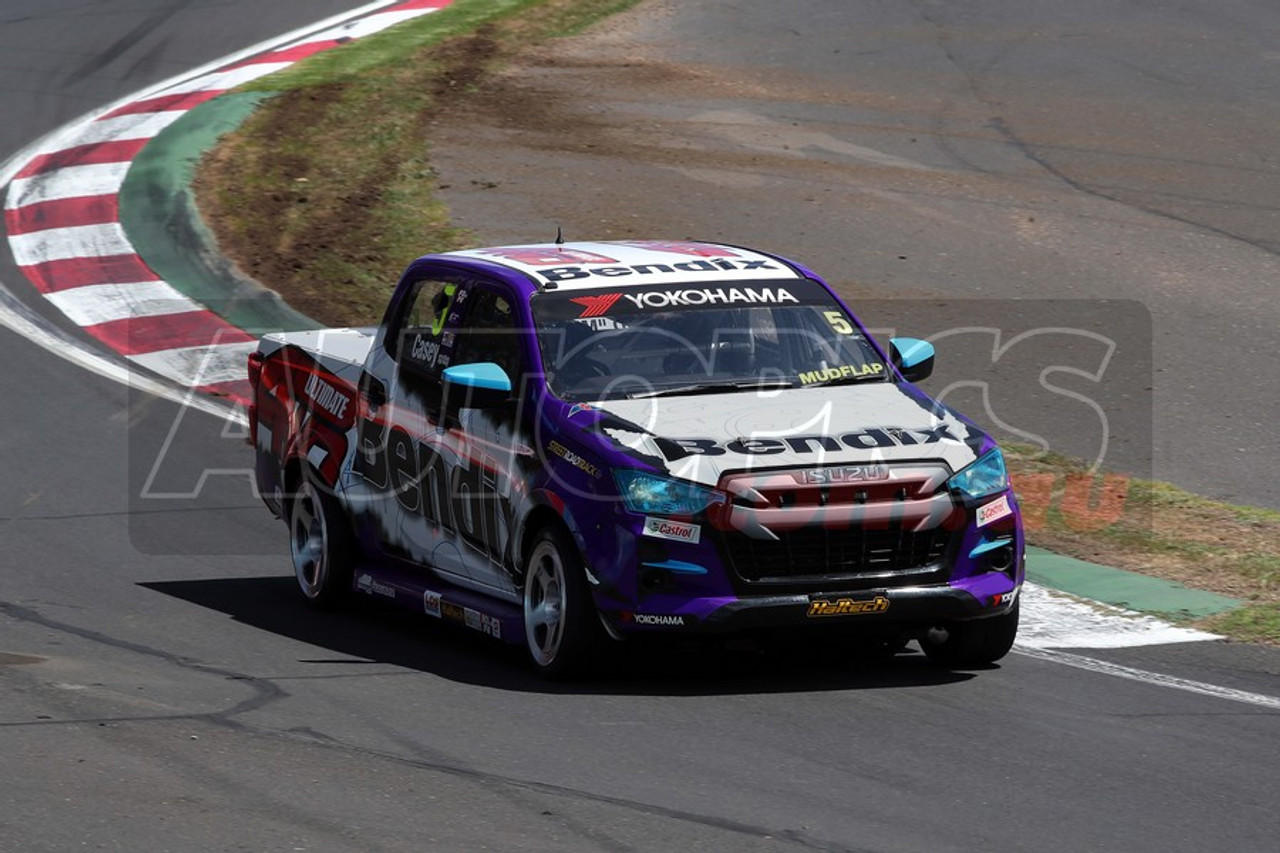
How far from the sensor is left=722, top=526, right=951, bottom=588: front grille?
304 inches

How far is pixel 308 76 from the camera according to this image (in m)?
22.0

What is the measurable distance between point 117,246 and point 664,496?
35.6 feet

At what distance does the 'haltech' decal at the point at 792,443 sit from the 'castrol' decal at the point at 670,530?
26 cm

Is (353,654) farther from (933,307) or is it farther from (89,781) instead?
(933,307)

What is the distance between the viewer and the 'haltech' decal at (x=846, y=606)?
7.75 m

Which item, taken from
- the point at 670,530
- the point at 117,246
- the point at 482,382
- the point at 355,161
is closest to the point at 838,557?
the point at 670,530

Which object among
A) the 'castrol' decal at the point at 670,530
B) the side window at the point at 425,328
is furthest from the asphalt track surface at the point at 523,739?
the side window at the point at 425,328

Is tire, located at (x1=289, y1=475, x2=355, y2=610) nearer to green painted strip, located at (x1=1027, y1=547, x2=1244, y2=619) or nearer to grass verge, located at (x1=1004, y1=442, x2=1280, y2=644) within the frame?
green painted strip, located at (x1=1027, y1=547, x2=1244, y2=619)

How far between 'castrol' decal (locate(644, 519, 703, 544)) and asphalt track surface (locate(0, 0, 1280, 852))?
0.66 m

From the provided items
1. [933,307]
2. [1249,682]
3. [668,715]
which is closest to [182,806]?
[668,715]

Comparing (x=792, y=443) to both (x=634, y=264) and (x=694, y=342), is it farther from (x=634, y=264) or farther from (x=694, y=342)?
(x=634, y=264)

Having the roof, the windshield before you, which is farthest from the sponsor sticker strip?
the windshield

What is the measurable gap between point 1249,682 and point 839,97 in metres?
14.2

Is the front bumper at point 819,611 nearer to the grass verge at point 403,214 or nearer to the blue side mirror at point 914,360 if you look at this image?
the blue side mirror at point 914,360
